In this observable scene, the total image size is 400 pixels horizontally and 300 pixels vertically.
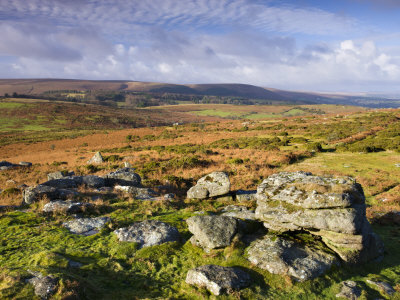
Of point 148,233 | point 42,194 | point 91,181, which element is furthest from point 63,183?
point 148,233

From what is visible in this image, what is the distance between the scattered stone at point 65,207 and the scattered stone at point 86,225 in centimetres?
122

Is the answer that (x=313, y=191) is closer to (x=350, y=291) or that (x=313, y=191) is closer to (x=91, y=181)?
(x=350, y=291)

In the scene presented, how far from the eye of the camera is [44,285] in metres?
6.49

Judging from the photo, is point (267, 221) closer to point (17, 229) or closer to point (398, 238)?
point (398, 238)

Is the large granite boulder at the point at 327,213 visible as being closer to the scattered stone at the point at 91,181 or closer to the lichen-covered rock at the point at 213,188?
the lichen-covered rock at the point at 213,188

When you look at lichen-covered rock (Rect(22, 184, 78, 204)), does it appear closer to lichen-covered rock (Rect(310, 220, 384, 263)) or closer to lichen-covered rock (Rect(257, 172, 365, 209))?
lichen-covered rock (Rect(257, 172, 365, 209))

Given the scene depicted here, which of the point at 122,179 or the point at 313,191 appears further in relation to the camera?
the point at 122,179

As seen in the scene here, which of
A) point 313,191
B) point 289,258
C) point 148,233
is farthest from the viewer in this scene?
point 148,233

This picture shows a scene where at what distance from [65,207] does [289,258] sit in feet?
37.0

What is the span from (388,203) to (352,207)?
1006 cm

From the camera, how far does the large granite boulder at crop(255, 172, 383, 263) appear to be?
9578mm

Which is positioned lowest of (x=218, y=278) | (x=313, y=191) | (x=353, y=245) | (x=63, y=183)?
(x=63, y=183)

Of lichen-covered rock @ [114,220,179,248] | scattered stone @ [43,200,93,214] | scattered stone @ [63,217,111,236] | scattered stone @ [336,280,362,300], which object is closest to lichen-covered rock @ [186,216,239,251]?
lichen-covered rock @ [114,220,179,248]

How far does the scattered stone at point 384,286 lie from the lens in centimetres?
804
